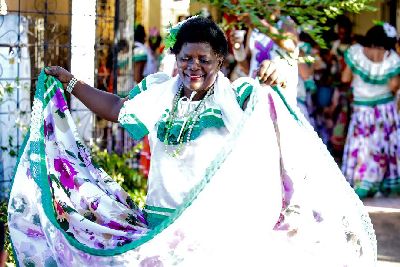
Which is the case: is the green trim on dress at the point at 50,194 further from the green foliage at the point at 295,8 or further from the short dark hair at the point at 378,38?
the short dark hair at the point at 378,38

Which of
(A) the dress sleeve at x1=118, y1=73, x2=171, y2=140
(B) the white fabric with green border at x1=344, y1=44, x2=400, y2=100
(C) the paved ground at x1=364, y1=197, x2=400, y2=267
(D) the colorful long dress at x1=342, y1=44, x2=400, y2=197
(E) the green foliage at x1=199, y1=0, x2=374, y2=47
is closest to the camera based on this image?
(A) the dress sleeve at x1=118, y1=73, x2=171, y2=140

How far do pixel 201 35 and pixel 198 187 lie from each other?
72 centimetres

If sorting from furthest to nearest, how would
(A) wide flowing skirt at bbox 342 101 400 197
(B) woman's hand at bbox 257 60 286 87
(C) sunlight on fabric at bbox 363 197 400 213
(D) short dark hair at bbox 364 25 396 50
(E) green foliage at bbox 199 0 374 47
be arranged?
(A) wide flowing skirt at bbox 342 101 400 197, (D) short dark hair at bbox 364 25 396 50, (C) sunlight on fabric at bbox 363 197 400 213, (E) green foliage at bbox 199 0 374 47, (B) woman's hand at bbox 257 60 286 87

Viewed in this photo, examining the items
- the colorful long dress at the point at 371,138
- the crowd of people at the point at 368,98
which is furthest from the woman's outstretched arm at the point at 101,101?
the colorful long dress at the point at 371,138

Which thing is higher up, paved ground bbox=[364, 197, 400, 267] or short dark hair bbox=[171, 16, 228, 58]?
short dark hair bbox=[171, 16, 228, 58]

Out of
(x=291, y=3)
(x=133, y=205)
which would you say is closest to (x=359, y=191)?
(x=291, y=3)

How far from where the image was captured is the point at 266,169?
12.5 feet

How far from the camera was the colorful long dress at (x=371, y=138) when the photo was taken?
902 centimetres

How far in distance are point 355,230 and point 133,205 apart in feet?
3.65

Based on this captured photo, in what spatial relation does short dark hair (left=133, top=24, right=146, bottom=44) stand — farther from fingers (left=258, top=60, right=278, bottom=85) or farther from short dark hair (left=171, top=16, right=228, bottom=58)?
fingers (left=258, top=60, right=278, bottom=85)

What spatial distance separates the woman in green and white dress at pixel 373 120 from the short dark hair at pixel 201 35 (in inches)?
196

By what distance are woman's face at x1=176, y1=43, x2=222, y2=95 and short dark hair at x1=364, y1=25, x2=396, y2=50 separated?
16.5ft

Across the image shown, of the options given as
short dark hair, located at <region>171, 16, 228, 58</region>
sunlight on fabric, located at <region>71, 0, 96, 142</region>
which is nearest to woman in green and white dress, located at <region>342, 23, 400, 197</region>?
sunlight on fabric, located at <region>71, 0, 96, 142</region>

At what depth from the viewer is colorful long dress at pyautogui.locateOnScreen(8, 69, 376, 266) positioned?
12.1 ft
